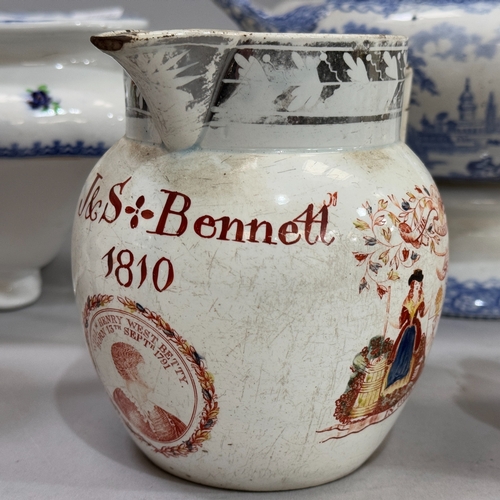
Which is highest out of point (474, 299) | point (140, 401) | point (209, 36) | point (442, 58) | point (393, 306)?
point (209, 36)

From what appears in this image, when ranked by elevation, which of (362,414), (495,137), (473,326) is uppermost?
(495,137)

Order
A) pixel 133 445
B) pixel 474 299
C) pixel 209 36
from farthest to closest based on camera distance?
pixel 474 299
pixel 133 445
pixel 209 36

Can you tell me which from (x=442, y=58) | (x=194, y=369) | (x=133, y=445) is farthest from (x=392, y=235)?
(x=442, y=58)

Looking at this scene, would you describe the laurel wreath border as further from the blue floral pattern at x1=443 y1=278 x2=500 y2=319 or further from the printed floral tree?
the blue floral pattern at x1=443 y1=278 x2=500 y2=319

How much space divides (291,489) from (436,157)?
2.00ft

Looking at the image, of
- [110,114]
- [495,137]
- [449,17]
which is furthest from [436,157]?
[110,114]

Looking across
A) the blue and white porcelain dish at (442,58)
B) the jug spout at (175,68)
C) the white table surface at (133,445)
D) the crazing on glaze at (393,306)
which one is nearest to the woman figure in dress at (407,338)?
the crazing on glaze at (393,306)

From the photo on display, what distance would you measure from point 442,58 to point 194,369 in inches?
25.3

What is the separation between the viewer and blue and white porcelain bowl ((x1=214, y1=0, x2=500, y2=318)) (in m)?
1.10

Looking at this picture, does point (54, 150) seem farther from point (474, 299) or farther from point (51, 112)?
point (474, 299)

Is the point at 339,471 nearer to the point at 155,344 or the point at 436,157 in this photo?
the point at 155,344

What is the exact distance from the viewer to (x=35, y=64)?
1.12 metres

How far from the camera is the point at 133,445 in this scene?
2.74ft

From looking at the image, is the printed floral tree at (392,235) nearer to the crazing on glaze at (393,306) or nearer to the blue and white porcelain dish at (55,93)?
the crazing on glaze at (393,306)
